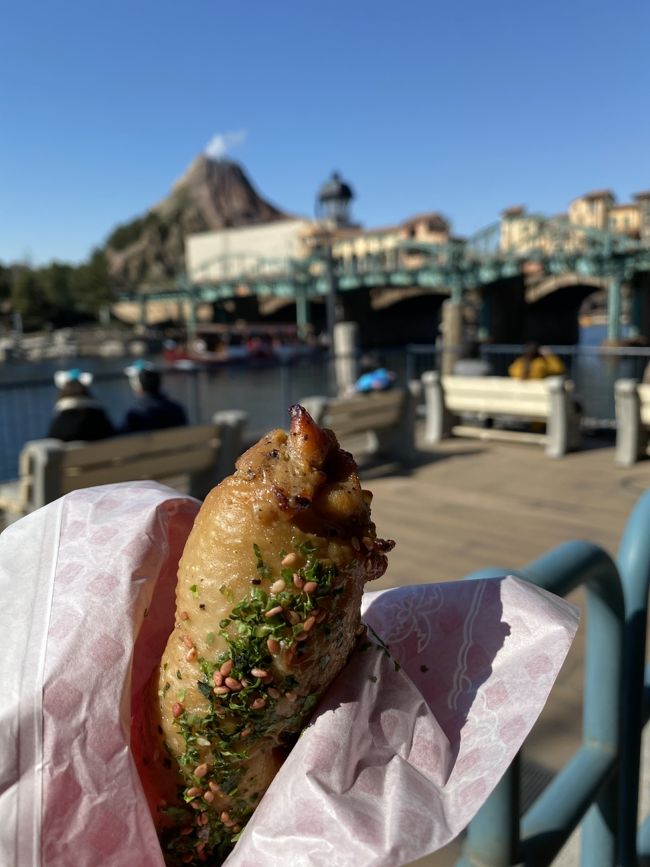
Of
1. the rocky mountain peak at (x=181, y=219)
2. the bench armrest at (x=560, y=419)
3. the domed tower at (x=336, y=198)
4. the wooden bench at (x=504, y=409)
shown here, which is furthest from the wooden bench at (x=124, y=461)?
the rocky mountain peak at (x=181, y=219)

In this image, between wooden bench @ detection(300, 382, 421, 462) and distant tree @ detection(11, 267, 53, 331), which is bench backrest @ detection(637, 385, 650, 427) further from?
distant tree @ detection(11, 267, 53, 331)

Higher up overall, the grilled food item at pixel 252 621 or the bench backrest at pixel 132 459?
the grilled food item at pixel 252 621

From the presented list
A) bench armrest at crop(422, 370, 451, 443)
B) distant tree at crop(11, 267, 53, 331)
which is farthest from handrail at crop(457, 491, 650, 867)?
distant tree at crop(11, 267, 53, 331)

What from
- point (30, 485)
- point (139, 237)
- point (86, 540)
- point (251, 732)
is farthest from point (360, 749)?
point (139, 237)

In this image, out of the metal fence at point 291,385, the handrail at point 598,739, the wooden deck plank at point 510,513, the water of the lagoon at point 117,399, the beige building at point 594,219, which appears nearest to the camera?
the handrail at point 598,739

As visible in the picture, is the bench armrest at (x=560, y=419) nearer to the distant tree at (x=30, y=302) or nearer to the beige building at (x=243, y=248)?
the beige building at (x=243, y=248)

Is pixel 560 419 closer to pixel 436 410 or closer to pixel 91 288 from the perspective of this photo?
pixel 436 410

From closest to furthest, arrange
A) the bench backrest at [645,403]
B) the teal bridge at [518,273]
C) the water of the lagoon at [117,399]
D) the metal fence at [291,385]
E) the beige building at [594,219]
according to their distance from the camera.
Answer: the bench backrest at [645,403], the water of the lagoon at [117,399], the metal fence at [291,385], the teal bridge at [518,273], the beige building at [594,219]

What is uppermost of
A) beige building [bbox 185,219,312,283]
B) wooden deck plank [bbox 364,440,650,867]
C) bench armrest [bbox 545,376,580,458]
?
beige building [bbox 185,219,312,283]
